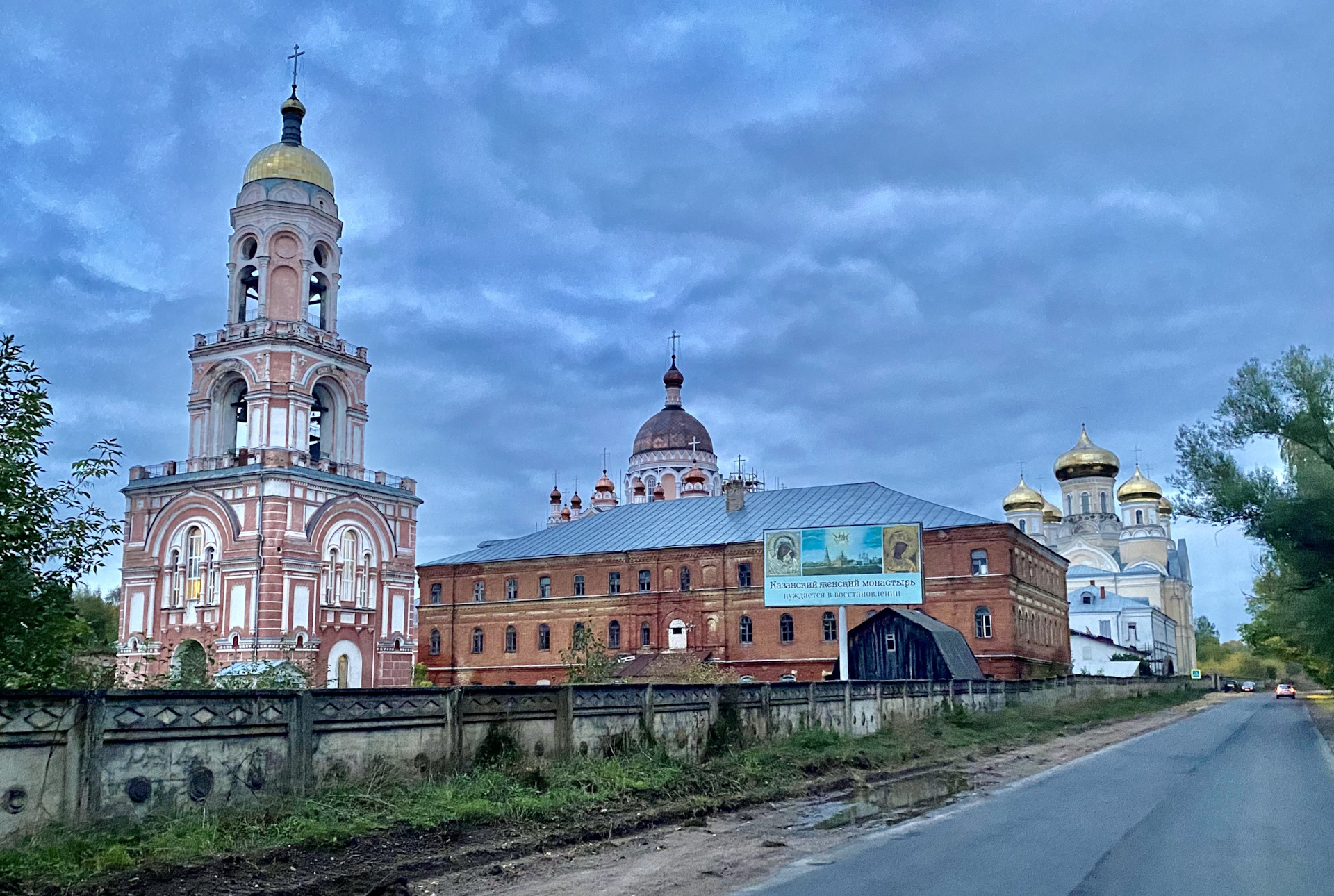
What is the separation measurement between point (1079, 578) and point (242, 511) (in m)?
74.2

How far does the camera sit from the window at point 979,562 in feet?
154

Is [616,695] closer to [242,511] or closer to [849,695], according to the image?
[849,695]

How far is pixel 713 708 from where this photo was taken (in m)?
19.3

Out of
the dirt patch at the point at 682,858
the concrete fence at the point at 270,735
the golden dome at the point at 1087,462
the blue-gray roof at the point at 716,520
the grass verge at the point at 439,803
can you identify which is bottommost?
the dirt patch at the point at 682,858

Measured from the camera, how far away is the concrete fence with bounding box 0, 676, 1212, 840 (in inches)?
364

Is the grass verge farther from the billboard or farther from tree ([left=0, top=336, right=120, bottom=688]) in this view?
the billboard

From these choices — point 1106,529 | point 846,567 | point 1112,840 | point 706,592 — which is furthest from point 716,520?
point 1106,529

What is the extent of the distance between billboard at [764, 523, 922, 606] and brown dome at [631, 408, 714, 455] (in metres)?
44.9

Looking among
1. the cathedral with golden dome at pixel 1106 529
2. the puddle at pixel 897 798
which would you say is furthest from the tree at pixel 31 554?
the cathedral with golden dome at pixel 1106 529

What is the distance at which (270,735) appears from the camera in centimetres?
1123

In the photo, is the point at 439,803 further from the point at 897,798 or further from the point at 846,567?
the point at 846,567

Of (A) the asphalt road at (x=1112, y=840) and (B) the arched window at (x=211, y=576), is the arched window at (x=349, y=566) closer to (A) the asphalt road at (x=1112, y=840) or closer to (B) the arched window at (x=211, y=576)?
(B) the arched window at (x=211, y=576)

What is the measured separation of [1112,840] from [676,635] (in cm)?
4044

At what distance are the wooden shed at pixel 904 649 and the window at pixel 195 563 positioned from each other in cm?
2449
